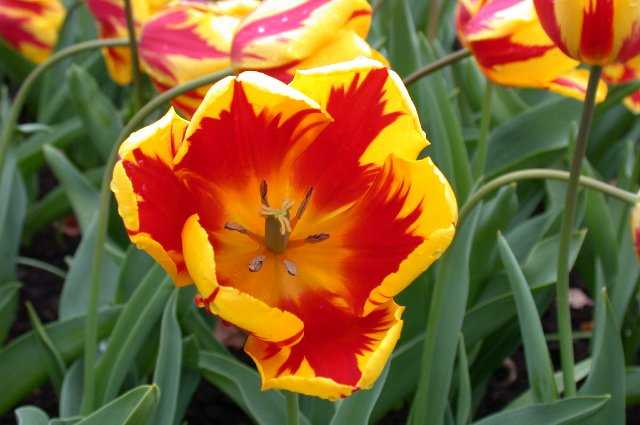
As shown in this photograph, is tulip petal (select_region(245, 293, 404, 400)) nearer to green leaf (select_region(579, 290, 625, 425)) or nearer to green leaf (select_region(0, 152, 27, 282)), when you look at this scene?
green leaf (select_region(579, 290, 625, 425))

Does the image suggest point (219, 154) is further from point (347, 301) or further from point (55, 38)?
point (55, 38)

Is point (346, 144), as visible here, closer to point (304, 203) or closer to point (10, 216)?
point (304, 203)

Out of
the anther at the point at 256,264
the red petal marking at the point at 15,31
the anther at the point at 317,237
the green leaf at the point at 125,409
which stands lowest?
the green leaf at the point at 125,409

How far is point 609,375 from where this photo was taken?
→ 1.27 m

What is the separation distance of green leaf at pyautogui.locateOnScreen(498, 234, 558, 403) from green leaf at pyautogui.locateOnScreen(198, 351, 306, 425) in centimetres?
30

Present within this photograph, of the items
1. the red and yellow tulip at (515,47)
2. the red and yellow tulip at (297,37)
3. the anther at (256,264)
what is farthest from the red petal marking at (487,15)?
the anther at (256,264)

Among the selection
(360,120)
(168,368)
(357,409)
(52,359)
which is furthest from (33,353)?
(360,120)

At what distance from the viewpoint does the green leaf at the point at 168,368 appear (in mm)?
1299

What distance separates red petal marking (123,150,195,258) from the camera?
896 millimetres

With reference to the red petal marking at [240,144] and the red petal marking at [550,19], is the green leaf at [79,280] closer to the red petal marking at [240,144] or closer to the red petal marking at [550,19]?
the red petal marking at [240,144]

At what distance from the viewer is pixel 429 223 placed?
0.92m

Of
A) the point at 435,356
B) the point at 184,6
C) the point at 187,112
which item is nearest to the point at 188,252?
the point at 435,356

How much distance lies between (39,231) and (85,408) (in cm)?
118

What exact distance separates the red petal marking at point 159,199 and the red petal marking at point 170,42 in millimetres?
629
